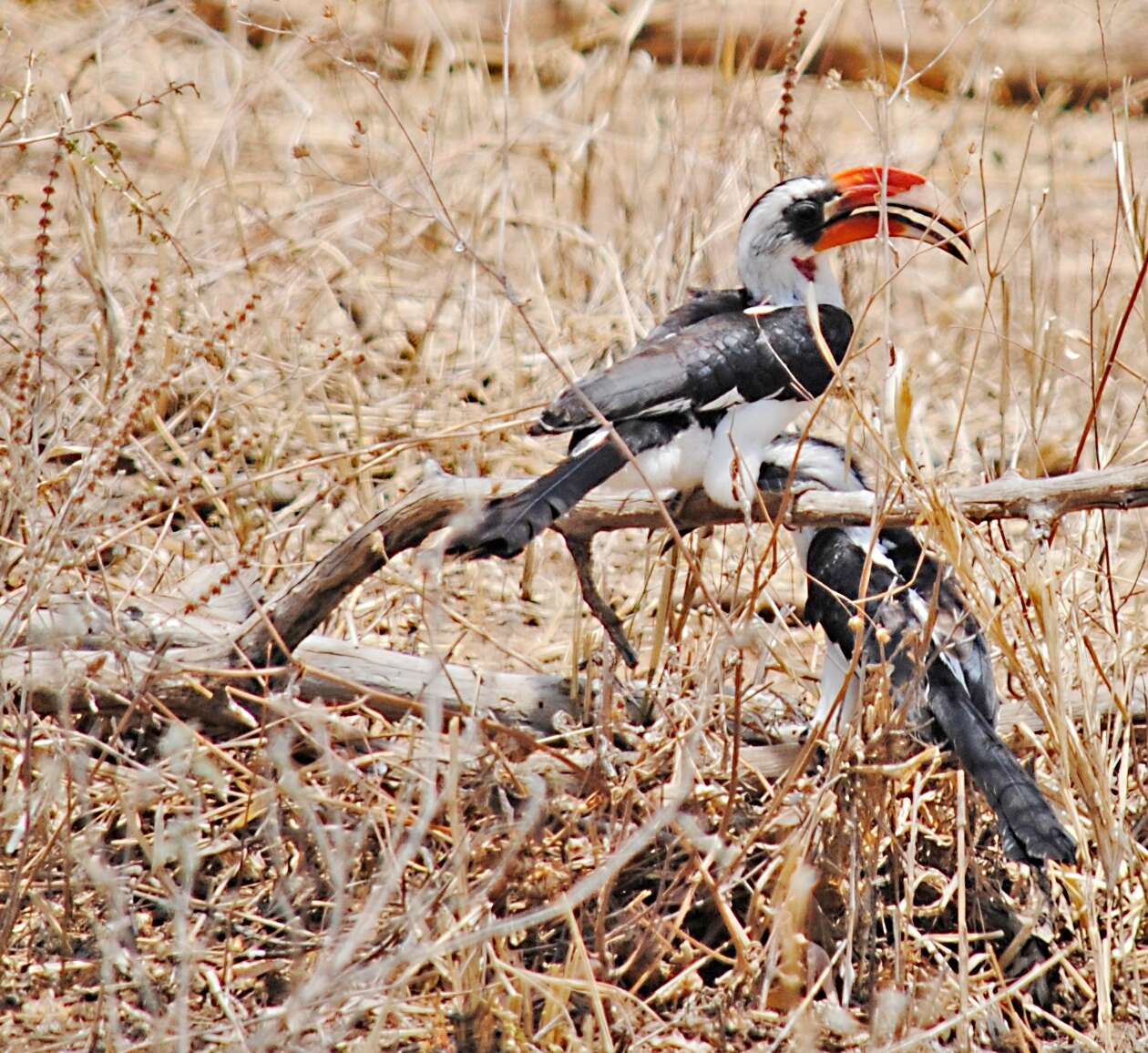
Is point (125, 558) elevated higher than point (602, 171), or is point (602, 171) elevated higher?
point (602, 171)

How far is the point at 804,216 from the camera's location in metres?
4.05

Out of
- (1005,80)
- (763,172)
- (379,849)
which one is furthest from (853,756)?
(1005,80)

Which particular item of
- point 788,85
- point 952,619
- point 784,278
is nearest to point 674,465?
point 952,619

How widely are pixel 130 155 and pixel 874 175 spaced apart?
2.92 meters

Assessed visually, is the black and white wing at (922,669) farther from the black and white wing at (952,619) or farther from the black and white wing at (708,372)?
the black and white wing at (708,372)

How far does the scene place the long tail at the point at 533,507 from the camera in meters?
2.94

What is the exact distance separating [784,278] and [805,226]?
0.15 metres

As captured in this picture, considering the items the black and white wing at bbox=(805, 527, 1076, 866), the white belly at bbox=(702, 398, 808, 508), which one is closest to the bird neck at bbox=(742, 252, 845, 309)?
the white belly at bbox=(702, 398, 808, 508)

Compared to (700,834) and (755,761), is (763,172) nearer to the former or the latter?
(755,761)

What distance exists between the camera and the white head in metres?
4.01

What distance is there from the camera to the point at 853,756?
3035 mm

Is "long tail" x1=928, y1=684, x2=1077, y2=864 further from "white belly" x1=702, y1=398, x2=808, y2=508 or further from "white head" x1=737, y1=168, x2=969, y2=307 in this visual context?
"white head" x1=737, y1=168, x2=969, y2=307

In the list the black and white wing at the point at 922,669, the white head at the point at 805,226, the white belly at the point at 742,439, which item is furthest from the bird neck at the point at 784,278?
the black and white wing at the point at 922,669

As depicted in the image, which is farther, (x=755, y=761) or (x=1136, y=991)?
(x=755, y=761)
